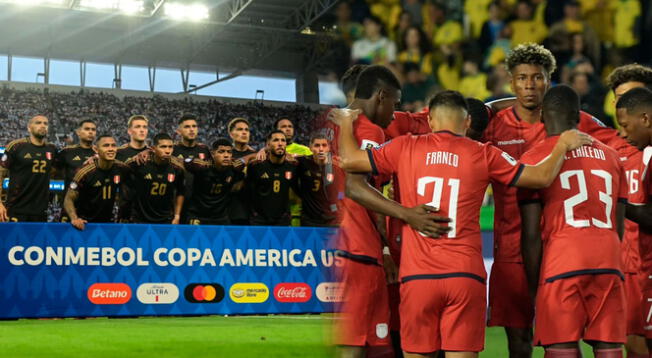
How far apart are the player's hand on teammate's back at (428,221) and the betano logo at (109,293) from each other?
478 centimetres

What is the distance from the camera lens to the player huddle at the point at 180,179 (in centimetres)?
777

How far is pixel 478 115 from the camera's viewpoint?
3.17 metres

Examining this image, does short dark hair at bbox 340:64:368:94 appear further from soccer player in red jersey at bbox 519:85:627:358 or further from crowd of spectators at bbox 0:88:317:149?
crowd of spectators at bbox 0:88:317:149

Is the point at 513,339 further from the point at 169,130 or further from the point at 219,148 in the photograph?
the point at 169,130

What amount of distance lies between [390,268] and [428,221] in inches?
21.3

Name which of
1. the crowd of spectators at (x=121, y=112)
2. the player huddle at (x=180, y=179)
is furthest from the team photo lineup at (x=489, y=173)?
the crowd of spectators at (x=121, y=112)

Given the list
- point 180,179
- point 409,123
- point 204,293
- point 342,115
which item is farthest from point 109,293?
point 342,115

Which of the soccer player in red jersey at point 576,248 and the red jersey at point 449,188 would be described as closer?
the red jersey at point 449,188

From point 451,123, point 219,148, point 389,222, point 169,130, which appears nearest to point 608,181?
point 451,123

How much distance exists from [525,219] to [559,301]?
0.34m

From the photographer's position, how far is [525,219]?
9.22 feet

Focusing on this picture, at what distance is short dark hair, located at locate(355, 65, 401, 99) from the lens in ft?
8.58

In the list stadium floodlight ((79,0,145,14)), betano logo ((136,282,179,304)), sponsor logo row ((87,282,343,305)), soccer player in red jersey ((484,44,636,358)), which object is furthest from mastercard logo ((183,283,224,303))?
stadium floodlight ((79,0,145,14))

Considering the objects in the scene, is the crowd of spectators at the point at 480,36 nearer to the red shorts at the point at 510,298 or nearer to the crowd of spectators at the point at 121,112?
A: the red shorts at the point at 510,298
